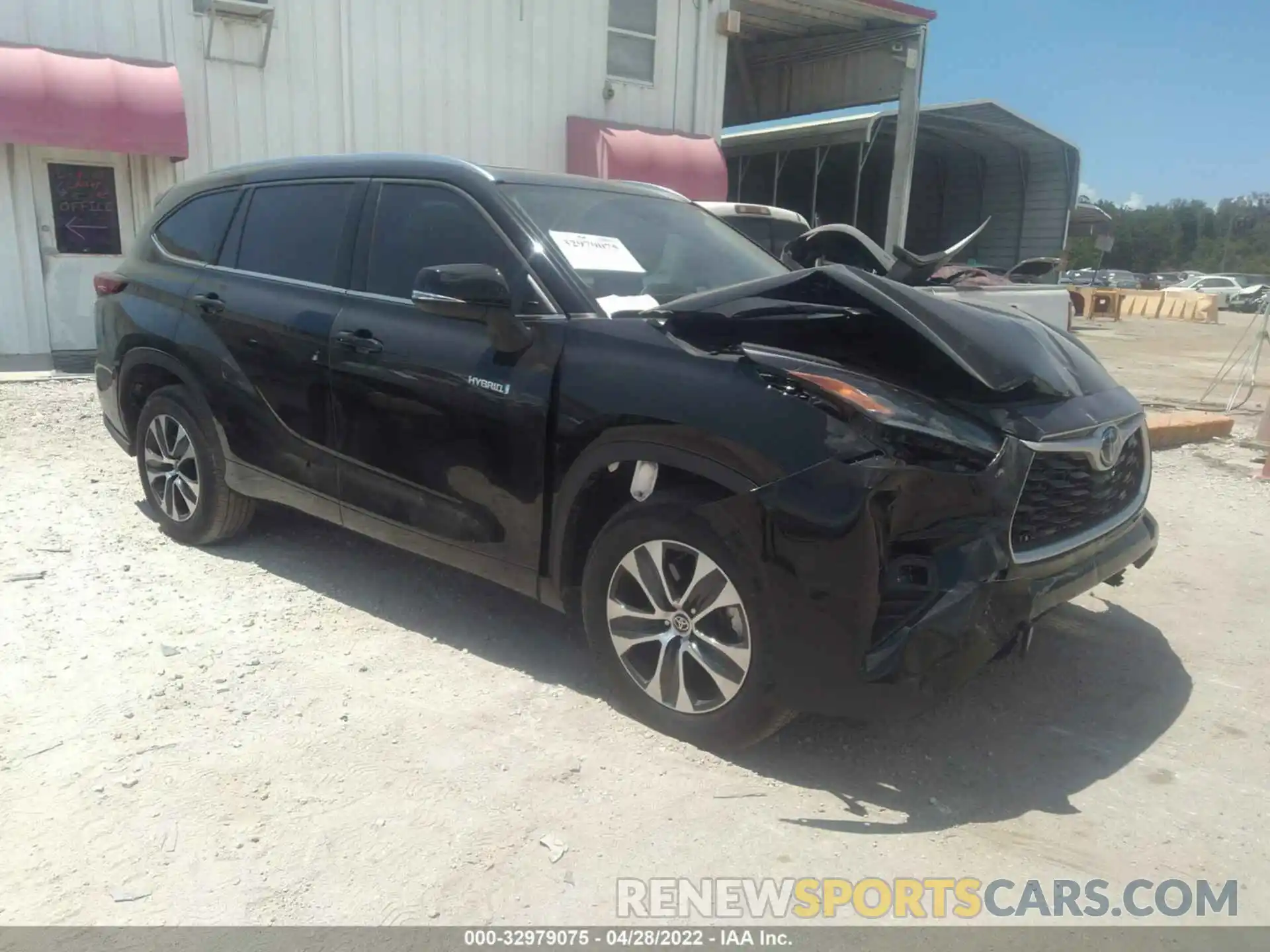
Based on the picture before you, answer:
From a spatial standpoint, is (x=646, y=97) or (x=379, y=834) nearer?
(x=379, y=834)

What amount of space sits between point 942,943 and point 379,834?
1494 mm

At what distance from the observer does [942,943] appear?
232 cm

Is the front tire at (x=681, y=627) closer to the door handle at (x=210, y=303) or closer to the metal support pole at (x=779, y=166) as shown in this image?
the door handle at (x=210, y=303)

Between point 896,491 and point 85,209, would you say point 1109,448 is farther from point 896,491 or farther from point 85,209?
point 85,209

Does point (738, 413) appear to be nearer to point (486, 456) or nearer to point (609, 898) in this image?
point (486, 456)

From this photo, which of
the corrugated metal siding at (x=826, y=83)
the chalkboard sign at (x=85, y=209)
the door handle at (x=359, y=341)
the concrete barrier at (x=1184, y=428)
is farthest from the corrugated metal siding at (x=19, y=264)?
the corrugated metal siding at (x=826, y=83)

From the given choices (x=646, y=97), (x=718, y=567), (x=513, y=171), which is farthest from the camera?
(x=646, y=97)

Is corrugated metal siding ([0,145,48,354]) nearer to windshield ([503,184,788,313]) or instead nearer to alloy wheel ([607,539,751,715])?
windshield ([503,184,788,313])

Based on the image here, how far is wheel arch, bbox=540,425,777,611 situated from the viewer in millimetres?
2799

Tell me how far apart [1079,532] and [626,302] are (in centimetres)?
169

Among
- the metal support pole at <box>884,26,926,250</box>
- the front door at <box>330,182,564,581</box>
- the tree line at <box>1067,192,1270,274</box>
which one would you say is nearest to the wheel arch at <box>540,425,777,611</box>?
the front door at <box>330,182,564,581</box>

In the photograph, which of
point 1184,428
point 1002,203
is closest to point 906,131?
point 1184,428

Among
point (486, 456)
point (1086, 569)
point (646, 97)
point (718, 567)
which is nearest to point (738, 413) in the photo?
point (718, 567)

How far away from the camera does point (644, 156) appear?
13.2 m
